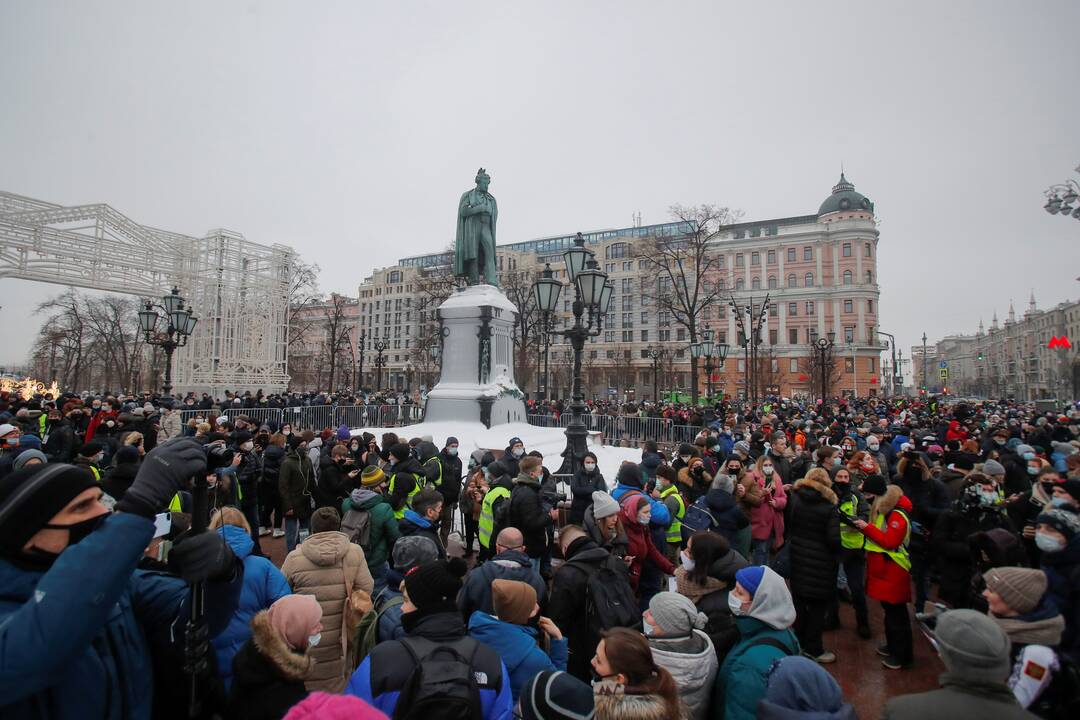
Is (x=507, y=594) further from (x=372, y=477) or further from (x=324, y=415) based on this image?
(x=324, y=415)

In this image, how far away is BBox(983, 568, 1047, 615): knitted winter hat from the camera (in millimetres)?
3045

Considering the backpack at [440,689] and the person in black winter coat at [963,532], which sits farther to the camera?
the person in black winter coat at [963,532]

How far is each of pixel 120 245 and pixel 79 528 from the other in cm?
3152

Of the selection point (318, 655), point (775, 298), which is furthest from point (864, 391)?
point (318, 655)

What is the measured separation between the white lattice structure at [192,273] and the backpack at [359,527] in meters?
26.1

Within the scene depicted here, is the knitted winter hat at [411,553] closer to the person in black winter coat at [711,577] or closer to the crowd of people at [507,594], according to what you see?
the crowd of people at [507,594]

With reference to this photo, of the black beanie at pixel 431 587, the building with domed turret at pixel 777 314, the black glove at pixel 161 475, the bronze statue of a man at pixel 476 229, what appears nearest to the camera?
the black glove at pixel 161 475

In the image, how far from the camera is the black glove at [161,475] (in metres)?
1.64

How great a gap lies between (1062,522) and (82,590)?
18.0 ft

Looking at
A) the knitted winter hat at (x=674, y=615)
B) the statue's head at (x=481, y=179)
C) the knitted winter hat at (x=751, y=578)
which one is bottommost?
the knitted winter hat at (x=674, y=615)

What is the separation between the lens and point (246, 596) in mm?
3227

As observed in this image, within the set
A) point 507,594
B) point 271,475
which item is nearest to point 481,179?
point 271,475

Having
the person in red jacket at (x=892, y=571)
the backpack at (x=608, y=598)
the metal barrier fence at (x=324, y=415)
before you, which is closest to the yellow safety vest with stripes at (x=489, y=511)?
the backpack at (x=608, y=598)

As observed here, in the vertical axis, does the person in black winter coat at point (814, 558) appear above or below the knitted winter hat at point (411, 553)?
below
